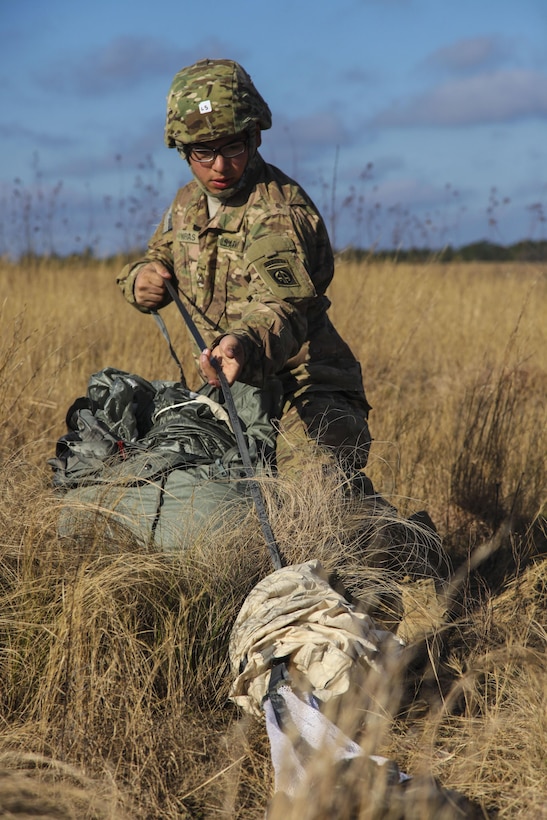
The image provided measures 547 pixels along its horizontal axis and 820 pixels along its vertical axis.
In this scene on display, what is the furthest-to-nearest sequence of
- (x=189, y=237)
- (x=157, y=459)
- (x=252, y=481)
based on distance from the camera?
(x=189, y=237) < (x=157, y=459) < (x=252, y=481)

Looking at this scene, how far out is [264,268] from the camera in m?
3.29

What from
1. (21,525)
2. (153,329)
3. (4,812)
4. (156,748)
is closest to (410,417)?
(153,329)

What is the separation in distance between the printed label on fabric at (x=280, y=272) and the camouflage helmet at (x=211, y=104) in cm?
51

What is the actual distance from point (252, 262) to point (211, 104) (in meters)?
0.59

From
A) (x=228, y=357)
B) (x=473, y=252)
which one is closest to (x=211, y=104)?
(x=228, y=357)

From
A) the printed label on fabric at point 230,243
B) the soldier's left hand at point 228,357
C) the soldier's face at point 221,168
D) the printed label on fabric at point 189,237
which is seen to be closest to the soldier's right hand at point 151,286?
the printed label on fabric at point 189,237

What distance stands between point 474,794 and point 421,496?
2.37 m

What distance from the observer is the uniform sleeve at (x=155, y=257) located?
382 centimetres

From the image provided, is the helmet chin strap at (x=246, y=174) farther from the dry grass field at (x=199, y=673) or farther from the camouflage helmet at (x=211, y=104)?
the dry grass field at (x=199, y=673)

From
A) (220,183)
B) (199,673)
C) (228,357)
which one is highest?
(220,183)

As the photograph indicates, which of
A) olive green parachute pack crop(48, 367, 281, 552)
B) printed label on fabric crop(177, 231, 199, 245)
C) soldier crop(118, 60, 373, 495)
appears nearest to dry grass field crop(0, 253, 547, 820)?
olive green parachute pack crop(48, 367, 281, 552)

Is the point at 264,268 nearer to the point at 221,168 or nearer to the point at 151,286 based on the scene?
the point at 221,168

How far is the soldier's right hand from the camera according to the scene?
12.2 ft

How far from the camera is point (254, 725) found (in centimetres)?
259
